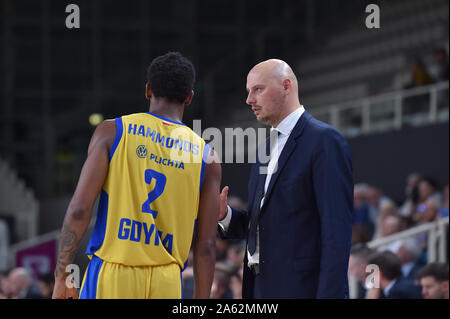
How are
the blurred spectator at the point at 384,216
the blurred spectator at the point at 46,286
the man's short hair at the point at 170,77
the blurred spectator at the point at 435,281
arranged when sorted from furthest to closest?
the blurred spectator at the point at 46,286, the blurred spectator at the point at 384,216, the blurred spectator at the point at 435,281, the man's short hair at the point at 170,77

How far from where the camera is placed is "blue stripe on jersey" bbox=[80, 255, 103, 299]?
111 inches

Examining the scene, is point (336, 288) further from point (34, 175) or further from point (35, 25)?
point (35, 25)

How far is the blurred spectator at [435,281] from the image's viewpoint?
5383 mm

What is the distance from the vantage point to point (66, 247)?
2.82 metres

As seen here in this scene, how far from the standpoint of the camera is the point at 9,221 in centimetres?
1559

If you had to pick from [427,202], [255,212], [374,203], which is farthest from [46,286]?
[255,212]

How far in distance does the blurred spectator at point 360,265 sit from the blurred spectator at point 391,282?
5.4 inches

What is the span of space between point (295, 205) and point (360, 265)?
9.75 feet

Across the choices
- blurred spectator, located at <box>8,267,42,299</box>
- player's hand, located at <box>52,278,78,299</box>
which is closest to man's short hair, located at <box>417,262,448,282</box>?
player's hand, located at <box>52,278,78,299</box>

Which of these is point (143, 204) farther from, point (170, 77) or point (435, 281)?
point (435, 281)

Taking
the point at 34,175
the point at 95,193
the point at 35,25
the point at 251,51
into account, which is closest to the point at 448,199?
the point at 95,193

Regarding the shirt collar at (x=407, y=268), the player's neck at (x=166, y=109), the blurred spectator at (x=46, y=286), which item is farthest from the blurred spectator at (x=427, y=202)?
the player's neck at (x=166, y=109)

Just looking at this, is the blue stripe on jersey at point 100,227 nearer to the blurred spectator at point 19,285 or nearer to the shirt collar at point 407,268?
the shirt collar at point 407,268

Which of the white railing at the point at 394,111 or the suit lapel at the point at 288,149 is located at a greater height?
the white railing at the point at 394,111
